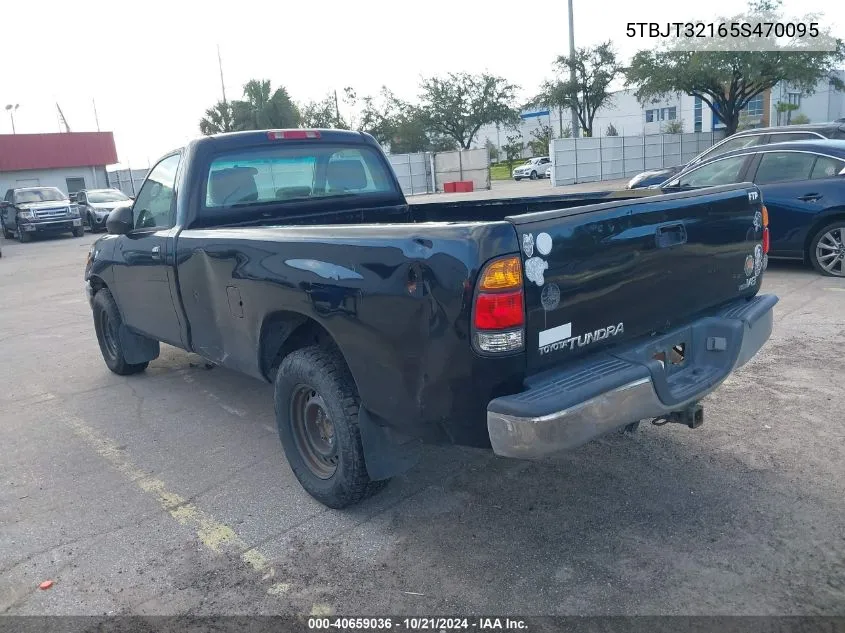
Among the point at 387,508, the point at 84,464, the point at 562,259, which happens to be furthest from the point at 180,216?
the point at 562,259

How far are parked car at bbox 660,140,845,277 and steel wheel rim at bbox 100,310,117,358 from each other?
5985mm

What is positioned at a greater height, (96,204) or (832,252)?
(96,204)

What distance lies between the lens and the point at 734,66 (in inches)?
1203

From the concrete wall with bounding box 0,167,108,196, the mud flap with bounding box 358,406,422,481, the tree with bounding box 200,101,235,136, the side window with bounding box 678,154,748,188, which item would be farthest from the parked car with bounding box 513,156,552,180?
the mud flap with bounding box 358,406,422,481

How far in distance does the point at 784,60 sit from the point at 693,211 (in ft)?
103

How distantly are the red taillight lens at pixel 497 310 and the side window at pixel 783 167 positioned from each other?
7.08 m

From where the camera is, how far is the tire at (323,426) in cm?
340

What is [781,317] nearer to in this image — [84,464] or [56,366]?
[84,464]

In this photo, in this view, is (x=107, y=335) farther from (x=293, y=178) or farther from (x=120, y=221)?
(x=293, y=178)

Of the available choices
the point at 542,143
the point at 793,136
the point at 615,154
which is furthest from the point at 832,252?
the point at 542,143

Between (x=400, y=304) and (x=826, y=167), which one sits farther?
(x=826, y=167)

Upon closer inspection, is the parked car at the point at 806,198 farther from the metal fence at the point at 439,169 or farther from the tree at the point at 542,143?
the tree at the point at 542,143

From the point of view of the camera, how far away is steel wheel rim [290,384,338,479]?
12.2 feet

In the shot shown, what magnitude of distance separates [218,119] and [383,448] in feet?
153
